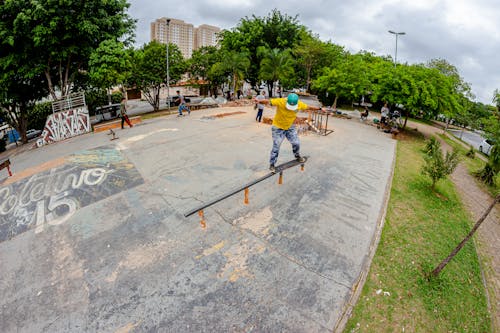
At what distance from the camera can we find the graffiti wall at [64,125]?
47.4 ft

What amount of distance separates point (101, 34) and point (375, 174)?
713 inches

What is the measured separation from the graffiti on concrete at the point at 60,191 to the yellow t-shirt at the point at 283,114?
15.5ft

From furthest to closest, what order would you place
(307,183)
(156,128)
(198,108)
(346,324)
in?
(198,108)
(156,128)
(307,183)
(346,324)

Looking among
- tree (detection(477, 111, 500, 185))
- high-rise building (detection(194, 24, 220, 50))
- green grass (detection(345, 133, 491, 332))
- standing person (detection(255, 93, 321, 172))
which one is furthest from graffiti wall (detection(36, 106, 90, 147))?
high-rise building (detection(194, 24, 220, 50))

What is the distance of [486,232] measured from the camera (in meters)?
6.97

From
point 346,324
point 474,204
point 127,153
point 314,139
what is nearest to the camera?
point 346,324

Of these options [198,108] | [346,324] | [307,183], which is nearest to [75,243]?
[346,324]

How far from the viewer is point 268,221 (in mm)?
5719

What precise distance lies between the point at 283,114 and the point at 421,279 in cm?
Answer: 473

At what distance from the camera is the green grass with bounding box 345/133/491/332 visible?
3766mm

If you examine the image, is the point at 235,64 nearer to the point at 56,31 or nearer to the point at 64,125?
the point at 56,31

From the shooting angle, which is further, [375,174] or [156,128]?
[156,128]

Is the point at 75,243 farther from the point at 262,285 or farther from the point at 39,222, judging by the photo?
the point at 262,285

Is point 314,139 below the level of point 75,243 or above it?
above
